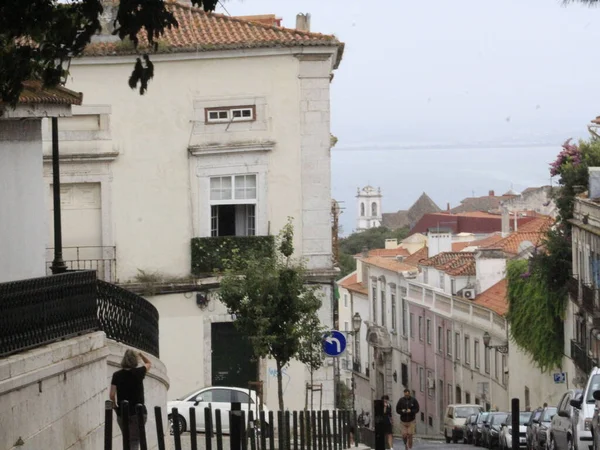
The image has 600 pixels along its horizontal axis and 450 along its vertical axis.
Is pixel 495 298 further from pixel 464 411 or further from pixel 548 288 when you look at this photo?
pixel 464 411

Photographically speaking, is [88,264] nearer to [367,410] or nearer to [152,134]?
[152,134]

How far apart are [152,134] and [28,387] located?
23301 millimetres

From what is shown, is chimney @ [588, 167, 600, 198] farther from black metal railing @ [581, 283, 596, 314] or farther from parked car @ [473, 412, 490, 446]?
parked car @ [473, 412, 490, 446]

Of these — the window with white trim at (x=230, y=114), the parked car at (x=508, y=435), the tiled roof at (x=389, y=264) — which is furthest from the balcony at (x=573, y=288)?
the tiled roof at (x=389, y=264)

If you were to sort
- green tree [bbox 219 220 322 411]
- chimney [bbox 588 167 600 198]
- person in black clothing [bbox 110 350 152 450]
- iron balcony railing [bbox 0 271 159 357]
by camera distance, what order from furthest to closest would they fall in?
chimney [bbox 588 167 600 198], green tree [bbox 219 220 322 411], person in black clothing [bbox 110 350 152 450], iron balcony railing [bbox 0 271 159 357]

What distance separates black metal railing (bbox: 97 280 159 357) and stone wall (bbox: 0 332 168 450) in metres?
0.41

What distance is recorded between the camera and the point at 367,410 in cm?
9388

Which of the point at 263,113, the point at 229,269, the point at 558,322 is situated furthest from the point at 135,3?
the point at 558,322

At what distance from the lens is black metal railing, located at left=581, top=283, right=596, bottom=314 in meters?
52.9

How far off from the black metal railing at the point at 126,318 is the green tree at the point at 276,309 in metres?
7.40

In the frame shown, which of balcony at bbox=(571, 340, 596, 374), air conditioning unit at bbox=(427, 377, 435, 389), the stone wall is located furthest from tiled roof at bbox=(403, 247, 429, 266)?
the stone wall

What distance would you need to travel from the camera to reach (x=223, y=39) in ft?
120

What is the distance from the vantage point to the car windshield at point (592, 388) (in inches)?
874

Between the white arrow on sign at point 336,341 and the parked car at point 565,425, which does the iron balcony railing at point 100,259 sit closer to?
the white arrow on sign at point 336,341
